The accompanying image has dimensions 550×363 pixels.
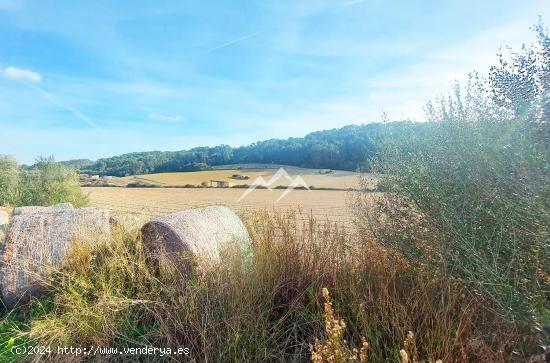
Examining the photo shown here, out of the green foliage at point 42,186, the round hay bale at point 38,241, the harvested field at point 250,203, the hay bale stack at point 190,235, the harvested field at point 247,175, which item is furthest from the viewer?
the harvested field at point 247,175

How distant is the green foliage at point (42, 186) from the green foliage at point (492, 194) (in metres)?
13.8

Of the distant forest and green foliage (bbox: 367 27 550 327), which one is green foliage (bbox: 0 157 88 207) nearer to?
the distant forest

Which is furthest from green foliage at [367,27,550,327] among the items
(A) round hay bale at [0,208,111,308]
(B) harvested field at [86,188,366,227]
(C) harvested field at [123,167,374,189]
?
(C) harvested field at [123,167,374,189]

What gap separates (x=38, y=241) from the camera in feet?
15.0

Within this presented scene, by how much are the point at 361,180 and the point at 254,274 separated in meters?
2.27

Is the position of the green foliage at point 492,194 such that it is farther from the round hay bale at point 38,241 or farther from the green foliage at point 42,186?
the green foliage at point 42,186

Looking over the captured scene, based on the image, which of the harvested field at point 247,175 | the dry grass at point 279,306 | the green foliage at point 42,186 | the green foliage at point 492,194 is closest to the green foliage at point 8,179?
the green foliage at point 42,186

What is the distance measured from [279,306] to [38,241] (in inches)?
135

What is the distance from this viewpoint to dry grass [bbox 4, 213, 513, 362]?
2422 mm

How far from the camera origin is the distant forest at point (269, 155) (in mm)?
4809

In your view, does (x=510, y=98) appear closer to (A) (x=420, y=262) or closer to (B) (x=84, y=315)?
(A) (x=420, y=262)

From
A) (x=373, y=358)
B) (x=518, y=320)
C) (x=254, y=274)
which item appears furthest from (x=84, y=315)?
(x=518, y=320)

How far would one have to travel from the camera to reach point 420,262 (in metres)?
3.00

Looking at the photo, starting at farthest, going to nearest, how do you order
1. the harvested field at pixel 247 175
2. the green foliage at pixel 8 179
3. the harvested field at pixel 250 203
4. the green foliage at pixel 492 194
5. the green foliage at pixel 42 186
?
the harvested field at pixel 247 175
the green foliage at pixel 8 179
the green foliage at pixel 42 186
the harvested field at pixel 250 203
the green foliage at pixel 492 194
